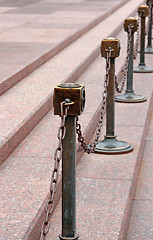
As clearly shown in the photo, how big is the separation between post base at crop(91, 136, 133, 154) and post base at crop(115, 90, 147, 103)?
180cm

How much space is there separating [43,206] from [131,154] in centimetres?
172

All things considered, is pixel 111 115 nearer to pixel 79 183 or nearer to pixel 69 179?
pixel 79 183

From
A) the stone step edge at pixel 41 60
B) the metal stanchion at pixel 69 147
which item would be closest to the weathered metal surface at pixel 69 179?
the metal stanchion at pixel 69 147

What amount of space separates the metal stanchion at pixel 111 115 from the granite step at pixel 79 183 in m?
0.10

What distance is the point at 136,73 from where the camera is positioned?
925 centimetres

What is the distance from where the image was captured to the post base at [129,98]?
7328 mm

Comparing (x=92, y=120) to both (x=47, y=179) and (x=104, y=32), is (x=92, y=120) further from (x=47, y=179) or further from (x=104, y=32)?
(x=104, y=32)

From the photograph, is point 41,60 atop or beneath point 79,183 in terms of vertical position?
atop

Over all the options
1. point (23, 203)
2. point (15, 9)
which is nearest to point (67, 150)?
point (23, 203)

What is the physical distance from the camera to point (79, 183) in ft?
15.3

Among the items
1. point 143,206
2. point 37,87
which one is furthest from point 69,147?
point 37,87

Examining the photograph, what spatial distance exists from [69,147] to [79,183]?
4.41 ft

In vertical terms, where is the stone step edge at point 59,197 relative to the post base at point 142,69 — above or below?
above

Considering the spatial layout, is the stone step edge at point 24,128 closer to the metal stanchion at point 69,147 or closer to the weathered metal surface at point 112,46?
the weathered metal surface at point 112,46
